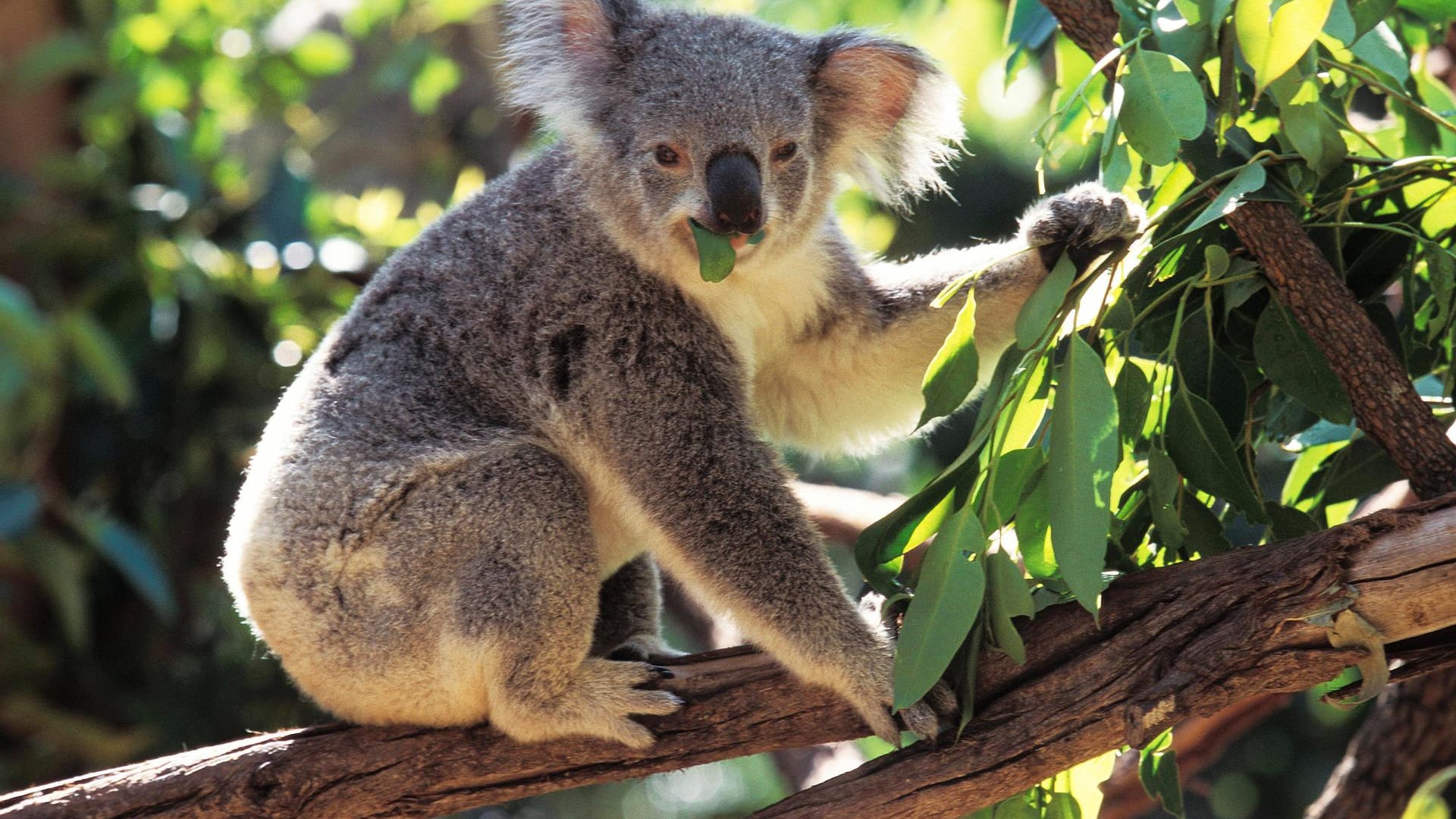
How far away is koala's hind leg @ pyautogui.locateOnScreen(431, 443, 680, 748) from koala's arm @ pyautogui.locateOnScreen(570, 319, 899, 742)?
0.19m

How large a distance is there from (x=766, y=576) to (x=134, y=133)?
5.02m

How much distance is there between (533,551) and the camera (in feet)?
9.01

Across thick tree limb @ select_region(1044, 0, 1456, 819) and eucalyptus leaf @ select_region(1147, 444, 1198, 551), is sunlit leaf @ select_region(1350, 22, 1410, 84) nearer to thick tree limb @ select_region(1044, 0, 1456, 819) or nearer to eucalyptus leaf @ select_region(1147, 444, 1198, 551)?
thick tree limb @ select_region(1044, 0, 1456, 819)

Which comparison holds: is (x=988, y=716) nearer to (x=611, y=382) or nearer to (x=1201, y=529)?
(x=1201, y=529)

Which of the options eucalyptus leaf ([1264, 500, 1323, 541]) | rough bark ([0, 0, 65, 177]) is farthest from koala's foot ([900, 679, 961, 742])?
rough bark ([0, 0, 65, 177])

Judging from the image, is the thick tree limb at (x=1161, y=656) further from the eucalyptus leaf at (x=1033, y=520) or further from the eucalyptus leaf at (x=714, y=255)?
the eucalyptus leaf at (x=714, y=255)

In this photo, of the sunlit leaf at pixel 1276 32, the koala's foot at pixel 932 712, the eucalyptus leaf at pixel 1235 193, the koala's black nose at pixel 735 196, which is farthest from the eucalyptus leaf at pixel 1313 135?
the koala's foot at pixel 932 712

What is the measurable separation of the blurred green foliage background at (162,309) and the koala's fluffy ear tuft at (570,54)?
2235 mm

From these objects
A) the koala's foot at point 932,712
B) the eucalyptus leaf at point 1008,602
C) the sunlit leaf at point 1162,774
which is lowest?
the sunlit leaf at point 1162,774

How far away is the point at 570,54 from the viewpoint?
3205mm

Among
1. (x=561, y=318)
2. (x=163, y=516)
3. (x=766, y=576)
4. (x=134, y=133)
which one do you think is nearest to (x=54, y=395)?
(x=163, y=516)

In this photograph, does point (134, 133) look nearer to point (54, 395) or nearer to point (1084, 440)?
point (54, 395)

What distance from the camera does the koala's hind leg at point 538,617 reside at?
2.70 meters

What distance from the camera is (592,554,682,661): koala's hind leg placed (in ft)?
11.2
